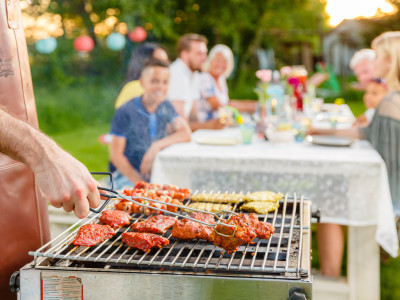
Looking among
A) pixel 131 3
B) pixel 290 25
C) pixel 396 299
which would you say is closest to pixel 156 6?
pixel 131 3

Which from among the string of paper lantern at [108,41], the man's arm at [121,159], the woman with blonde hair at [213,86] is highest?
the string of paper lantern at [108,41]

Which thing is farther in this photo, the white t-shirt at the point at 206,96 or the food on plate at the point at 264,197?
the white t-shirt at the point at 206,96

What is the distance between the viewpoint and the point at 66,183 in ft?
5.00

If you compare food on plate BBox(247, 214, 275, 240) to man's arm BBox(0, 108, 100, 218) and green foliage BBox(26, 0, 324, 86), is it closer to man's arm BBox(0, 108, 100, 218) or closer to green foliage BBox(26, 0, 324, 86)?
man's arm BBox(0, 108, 100, 218)

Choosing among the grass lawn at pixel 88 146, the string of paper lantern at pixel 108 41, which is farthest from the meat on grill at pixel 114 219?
the string of paper lantern at pixel 108 41

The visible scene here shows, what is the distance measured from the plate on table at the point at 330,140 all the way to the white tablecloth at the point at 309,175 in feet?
0.17

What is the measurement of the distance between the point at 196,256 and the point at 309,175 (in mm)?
1952

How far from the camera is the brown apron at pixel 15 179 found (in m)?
2.05

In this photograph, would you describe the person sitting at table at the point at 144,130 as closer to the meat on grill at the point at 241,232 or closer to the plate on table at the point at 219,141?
the plate on table at the point at 219,141

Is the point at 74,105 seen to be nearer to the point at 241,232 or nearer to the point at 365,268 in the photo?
the point at 365,268

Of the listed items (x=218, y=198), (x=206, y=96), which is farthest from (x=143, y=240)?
(x=206, y=96)

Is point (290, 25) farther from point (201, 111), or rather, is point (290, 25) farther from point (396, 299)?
point (396, 299)

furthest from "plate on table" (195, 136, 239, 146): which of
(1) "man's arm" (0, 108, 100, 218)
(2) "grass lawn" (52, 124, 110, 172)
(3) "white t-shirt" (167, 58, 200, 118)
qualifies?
(2) "grass lawn" (52, 124, 110, 172)

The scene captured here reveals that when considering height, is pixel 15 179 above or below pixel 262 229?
above
